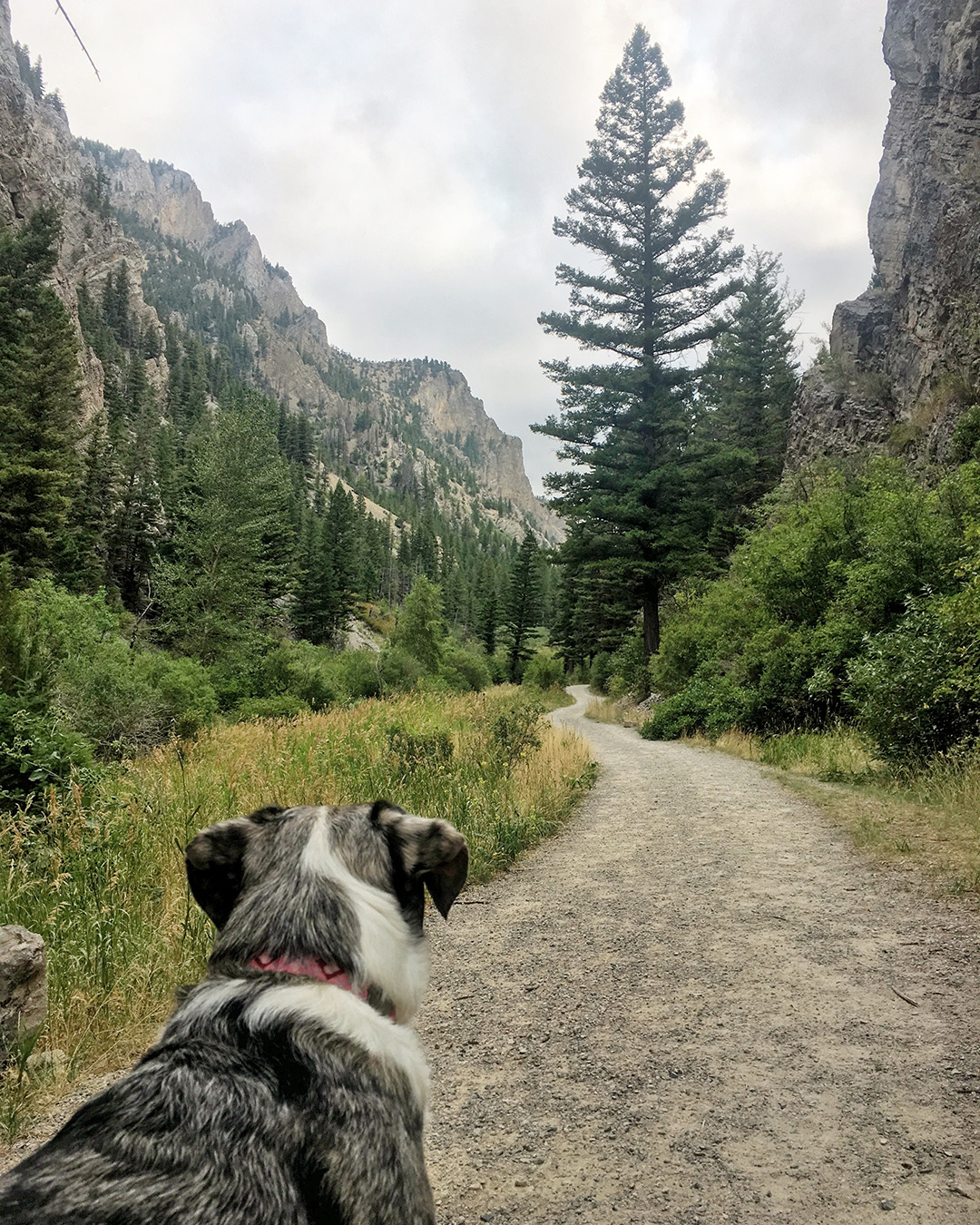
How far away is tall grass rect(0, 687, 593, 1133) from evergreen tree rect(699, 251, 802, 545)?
28888 millimetres

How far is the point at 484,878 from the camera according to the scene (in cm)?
605

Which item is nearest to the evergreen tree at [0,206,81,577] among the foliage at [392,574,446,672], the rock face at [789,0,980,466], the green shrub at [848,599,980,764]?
the foliage at [392,574,446,672]

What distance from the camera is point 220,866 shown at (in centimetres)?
188

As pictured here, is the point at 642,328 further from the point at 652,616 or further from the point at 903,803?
the point at 903,803

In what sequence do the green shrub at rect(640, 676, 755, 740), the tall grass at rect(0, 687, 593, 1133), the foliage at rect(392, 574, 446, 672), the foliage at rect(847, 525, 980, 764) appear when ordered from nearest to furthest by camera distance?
1. the tall grass at rect(0, 687, 593, 1133)
2. the foliage at rect(847, 525, 980, 764)
3. the green shrub at rect(640, 676, 755, 740)
4. the foliage at rect(392, 574, 446, 672)

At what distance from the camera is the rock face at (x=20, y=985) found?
108 inches

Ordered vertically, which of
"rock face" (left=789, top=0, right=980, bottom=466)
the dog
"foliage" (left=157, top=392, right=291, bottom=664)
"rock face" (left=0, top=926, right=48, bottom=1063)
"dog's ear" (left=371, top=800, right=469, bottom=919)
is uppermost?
"rock face" (left=789, top=0, right=980, bottom=466)

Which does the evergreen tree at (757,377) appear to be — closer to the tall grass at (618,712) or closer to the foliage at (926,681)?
the tall grass at (618,712)

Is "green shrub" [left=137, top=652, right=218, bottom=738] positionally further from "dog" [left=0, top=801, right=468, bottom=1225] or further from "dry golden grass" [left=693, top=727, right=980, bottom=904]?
"dog" [left=0, top=801, right=468, bottom=1225]

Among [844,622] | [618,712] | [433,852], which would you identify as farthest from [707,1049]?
[618,712]

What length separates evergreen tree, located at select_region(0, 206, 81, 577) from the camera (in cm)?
2664

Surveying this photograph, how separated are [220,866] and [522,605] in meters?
55.3

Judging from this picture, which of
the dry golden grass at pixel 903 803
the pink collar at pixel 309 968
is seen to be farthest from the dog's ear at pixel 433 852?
the dry golden grass at pixel 903 803

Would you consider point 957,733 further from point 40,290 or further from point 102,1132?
point 40,290
